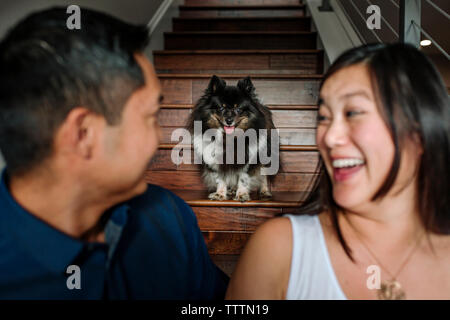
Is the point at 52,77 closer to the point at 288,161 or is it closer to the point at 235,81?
the point at 288,161

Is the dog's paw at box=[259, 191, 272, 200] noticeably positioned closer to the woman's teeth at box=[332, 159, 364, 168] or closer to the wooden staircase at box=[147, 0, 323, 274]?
the wooden staircase at box=[147, 0, 323, 274]

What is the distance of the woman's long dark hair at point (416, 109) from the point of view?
0.71 metres

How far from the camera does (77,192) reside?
25.5 inches

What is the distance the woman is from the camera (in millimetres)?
717

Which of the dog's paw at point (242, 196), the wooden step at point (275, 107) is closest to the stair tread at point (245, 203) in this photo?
the dog's paw at point (242, 196)

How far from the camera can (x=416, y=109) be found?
72cm

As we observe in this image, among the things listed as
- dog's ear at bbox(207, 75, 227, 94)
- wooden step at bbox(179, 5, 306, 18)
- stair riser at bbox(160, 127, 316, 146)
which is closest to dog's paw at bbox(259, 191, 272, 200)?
stair riser at bbox(160, 127, 316, 146)

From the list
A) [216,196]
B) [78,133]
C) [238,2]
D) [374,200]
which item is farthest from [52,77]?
[238,2]

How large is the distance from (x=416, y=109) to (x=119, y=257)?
30.0 inches

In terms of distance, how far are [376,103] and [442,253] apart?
16.9 inches

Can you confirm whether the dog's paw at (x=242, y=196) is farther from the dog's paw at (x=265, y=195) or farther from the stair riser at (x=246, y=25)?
the stair riser at (x=246, y=25)

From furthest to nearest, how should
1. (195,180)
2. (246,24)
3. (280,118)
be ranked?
(246,24)
(280,118)
(195,180)

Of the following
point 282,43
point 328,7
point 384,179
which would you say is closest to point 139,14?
point 282,43

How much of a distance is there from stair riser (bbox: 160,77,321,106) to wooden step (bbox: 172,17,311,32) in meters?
1.08
